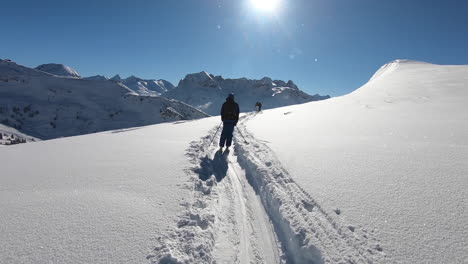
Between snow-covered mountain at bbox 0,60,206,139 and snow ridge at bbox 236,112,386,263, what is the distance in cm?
3227

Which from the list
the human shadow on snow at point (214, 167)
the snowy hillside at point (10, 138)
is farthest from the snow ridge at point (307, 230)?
the snowy hillside at point (10, 138)

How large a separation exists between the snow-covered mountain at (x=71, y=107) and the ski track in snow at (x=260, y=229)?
31572 mm

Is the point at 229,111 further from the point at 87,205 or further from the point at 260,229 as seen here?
the point at 87,205

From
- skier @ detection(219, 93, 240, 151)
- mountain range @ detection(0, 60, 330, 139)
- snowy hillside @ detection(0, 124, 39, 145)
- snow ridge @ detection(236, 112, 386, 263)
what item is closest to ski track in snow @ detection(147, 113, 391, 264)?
snow ridge @ detection(236, 112, 386, 263)

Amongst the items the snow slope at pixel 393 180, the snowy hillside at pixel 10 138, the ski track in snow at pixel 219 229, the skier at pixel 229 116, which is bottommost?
the snowy hillside at pixel 10 138

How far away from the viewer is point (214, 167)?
5.91 metres

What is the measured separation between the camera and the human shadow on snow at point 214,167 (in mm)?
5062

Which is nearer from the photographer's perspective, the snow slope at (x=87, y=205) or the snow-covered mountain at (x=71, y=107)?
the snow slope at (x=87, y=205)

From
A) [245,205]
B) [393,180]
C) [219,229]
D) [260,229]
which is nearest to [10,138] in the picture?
[245,205]

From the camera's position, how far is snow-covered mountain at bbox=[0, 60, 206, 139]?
95.5 ft

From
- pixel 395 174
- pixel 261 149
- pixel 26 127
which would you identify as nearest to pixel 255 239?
pixel 395 174

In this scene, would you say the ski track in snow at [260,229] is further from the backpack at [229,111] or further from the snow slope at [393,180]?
the backpack at [229,111]

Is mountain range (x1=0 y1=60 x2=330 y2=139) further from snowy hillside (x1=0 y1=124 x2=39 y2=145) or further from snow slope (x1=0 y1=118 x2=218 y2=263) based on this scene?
snow slope (x1=0 y1=118 x2=218 y2=263)

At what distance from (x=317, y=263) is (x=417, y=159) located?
11.8ft
